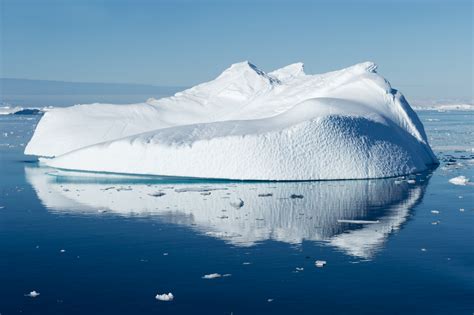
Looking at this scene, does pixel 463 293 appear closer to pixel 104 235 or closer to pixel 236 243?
pixel 236 243

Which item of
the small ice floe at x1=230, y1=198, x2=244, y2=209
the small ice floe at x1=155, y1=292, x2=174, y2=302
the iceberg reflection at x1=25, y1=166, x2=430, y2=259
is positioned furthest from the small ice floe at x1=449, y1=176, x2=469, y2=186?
the small ice floe at x1=155, y1=292, x2=174, y2=302

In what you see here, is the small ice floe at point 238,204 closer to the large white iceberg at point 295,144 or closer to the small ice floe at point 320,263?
the large white iceberg at point 295,144

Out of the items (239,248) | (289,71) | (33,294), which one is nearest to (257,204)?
(239,248)

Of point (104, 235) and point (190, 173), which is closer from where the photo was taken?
point (104, 235)

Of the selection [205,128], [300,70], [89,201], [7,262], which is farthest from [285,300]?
[300,70]

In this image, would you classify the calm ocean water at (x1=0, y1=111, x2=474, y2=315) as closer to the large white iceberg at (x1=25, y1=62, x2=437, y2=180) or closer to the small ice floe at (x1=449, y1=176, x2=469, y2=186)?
the small ice floe at (x1=449, y1=176, x2=469, y2=186)

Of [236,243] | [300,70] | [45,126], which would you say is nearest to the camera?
[236,243]

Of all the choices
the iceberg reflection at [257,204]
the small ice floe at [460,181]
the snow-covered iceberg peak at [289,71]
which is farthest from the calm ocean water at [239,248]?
the snow-covered iceberg peak at [289,71]
